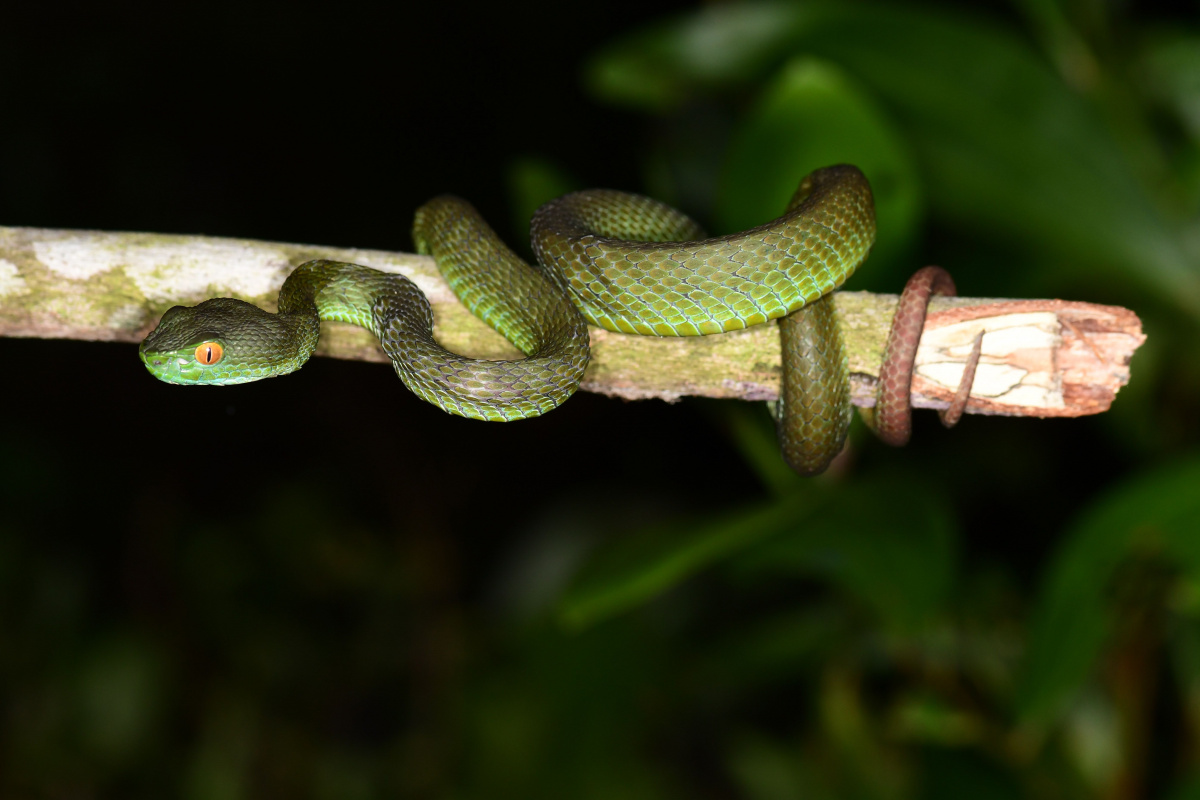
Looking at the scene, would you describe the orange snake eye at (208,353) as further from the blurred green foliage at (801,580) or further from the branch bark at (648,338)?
the blurred green foliage at (801,580)

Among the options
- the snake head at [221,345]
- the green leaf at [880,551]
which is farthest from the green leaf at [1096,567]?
the snake head at [221,345]

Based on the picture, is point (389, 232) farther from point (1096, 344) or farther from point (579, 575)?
point (1096, 344)

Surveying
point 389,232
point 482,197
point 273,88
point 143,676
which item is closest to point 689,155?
point 482,197

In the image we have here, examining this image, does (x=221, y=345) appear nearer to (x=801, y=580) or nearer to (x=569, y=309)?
(x=569, y=309)

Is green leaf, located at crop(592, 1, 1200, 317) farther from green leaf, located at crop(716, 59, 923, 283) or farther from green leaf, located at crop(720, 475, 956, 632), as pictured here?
green leaf, located at crop(720, 475, 956, 632)

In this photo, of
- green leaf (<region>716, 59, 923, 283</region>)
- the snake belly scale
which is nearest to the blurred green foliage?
green leaf (<region>716, 59, 923, 283</region>)

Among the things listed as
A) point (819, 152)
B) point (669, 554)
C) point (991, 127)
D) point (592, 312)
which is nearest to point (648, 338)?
point (592, 312)
